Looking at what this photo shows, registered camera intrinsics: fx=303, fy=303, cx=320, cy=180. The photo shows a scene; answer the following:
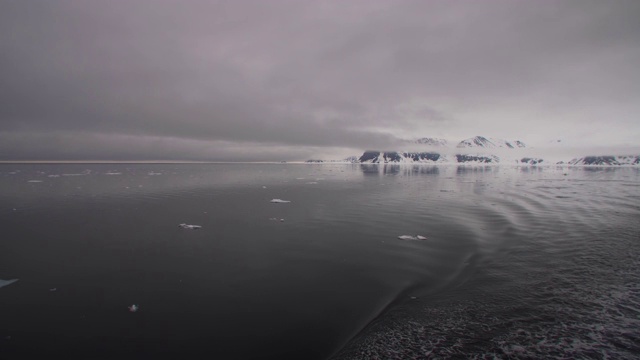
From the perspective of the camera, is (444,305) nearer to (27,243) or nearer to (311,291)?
(311,291)

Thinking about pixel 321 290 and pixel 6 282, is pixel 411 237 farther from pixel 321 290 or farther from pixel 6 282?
pixel 6 282

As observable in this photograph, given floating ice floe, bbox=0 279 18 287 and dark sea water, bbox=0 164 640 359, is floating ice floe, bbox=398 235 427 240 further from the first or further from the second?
floating ice floe, bbox=0 279 18 287

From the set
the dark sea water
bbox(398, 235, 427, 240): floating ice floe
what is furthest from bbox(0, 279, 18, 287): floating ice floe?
bbox(398, 235, 427, 240): floating ice floe

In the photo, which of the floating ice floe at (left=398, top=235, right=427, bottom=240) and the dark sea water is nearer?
the dark sea water

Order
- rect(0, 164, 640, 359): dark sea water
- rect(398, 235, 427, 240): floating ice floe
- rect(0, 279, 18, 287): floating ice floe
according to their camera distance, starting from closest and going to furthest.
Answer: rect(0, 164, 640, 359): dark sea water
rect(0, 279, 18, 287): floating ice floe
rect(398, 235, 427, 240): floating ice floe

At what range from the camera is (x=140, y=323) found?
808cm

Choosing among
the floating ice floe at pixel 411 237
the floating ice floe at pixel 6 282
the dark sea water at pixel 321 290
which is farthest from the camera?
the floating ice floe at pixel 411 237

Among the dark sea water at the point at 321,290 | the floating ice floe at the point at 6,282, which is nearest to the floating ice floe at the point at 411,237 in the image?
the dark sea water at the point at 321,290

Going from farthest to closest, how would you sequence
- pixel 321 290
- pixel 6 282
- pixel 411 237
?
1. pixel 411 237
2. pixel 6 282
3. pixel 321 290

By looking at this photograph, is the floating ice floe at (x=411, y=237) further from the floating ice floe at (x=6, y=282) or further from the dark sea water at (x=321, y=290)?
the floating ice floe at (x=6, y=282)

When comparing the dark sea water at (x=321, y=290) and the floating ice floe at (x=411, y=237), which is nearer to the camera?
the dark sea water at (x=321, y=290)

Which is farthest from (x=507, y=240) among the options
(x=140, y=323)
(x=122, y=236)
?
(x=122, y=236)

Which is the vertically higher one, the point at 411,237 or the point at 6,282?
the point at 411,237

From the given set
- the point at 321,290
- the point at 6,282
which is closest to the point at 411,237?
the point at 321,290
